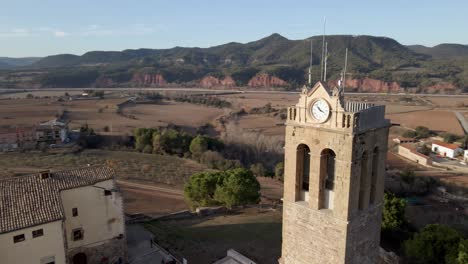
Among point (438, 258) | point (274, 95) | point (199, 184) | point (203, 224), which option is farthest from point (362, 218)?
point (274, 95)

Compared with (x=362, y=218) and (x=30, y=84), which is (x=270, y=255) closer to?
(x=362, y=218)

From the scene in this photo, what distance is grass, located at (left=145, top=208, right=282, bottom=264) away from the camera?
19594mm

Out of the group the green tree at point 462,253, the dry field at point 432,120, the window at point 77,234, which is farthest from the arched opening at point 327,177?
the dry field at point 432,120

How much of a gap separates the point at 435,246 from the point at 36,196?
63.5 ft

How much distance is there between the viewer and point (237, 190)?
81.0ft

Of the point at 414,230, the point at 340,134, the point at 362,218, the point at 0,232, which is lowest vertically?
the point at 414,230

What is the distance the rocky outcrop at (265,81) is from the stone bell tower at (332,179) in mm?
127975

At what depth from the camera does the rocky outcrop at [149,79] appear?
148 m

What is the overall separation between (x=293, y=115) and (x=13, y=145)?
4579cm

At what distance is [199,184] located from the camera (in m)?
26.1

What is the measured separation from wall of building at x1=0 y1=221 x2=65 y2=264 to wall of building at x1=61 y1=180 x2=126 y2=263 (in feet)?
3.82

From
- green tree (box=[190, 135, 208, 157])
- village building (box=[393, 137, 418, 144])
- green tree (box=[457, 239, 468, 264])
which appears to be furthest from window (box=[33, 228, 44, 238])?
village building (box=[393, 137, 418, 144])

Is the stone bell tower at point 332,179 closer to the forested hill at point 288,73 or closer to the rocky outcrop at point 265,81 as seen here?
the forested hill at point 288,73

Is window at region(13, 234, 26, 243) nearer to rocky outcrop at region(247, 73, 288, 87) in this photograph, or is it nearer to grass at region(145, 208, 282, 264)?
grass at region(145, 208, 282, 264)
